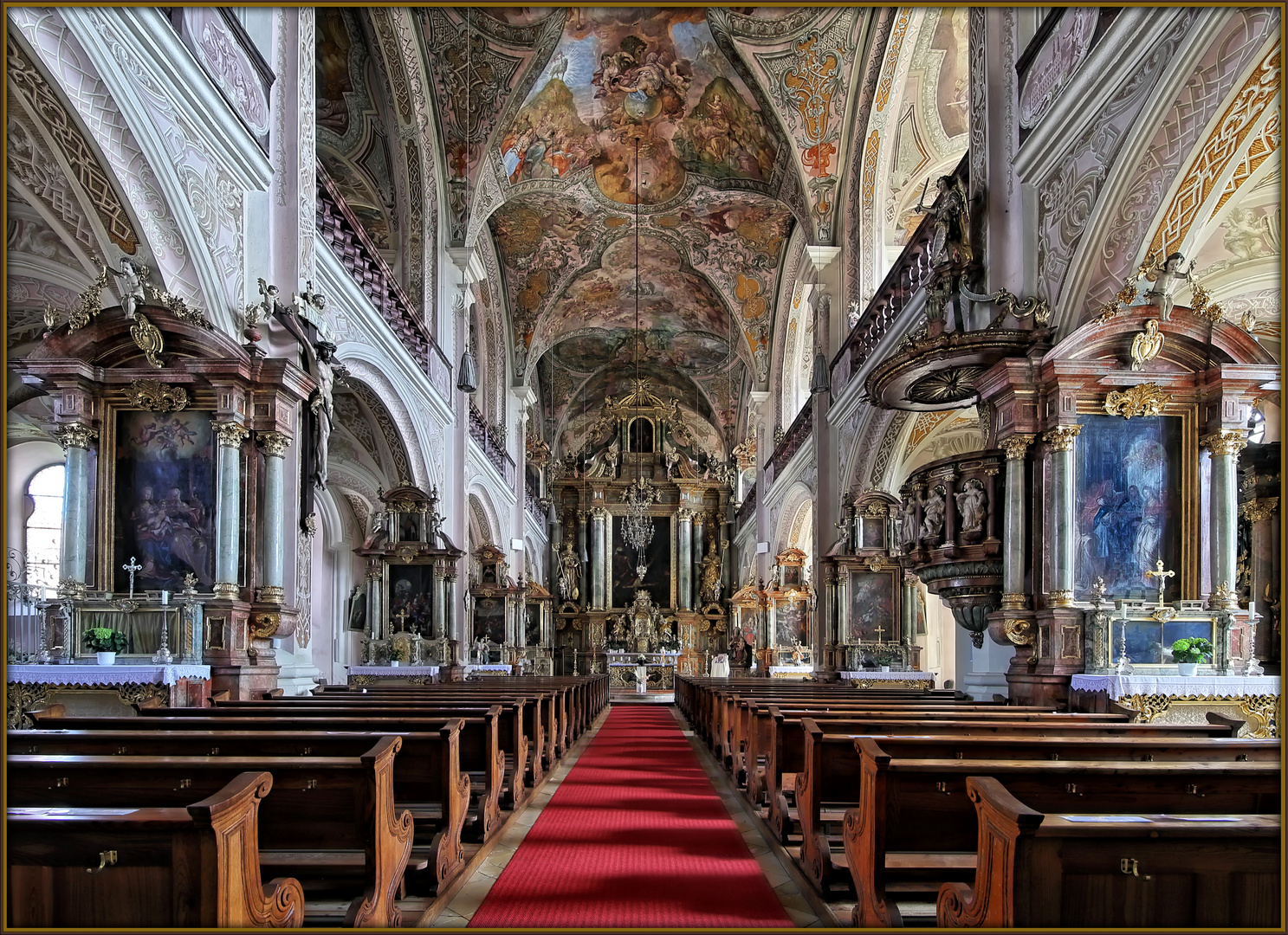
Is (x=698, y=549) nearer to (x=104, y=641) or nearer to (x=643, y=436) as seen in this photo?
(x=643, y=436)

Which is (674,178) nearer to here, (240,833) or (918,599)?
(918,599)

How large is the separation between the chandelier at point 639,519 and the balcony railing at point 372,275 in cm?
1086

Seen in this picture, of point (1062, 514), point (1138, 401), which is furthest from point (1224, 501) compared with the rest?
point (1062, 514)

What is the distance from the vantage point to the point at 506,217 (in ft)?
70.2

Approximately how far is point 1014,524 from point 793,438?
12368 millimetres

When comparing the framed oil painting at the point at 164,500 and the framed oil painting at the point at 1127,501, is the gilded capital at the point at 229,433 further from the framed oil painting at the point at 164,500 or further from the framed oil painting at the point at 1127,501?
the framed oil painting at the point at 1127,501

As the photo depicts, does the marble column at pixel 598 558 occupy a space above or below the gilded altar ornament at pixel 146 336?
below

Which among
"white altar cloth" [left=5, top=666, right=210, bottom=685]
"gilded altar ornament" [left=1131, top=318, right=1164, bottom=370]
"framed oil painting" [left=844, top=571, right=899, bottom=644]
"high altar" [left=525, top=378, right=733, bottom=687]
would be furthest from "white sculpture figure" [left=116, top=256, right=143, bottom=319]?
"high altar" [left=525, top=378, right=733, bottom=687]

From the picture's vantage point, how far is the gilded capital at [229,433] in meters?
7.78

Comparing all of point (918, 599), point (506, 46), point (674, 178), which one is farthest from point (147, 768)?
point (674, 178)

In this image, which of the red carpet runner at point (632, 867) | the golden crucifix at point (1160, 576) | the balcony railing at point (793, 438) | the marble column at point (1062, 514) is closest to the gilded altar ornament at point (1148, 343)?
the marble column at point (1062, 514)

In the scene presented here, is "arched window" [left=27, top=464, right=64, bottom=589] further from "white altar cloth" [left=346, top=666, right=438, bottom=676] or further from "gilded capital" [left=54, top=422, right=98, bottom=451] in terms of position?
"gilded capital" [left=54, top=422, right=98, bottom=451]

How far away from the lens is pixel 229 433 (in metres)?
7.80

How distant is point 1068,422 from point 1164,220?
159 centimetres
